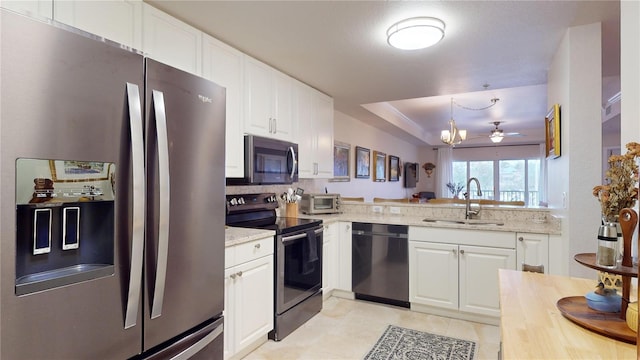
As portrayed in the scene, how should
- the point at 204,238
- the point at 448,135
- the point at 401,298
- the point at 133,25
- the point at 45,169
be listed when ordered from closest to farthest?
the point at 45,169
the point at 204,238
the point at 133,25
the point at 401,298
the point at 448,135

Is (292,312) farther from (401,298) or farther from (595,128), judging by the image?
(595,128)

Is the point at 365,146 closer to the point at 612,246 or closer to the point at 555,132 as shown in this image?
the point at 555,132

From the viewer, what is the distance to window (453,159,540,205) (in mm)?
8672

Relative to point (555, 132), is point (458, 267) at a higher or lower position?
lower

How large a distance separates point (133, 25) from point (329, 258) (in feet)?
8.19

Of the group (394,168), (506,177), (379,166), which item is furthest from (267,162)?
(506,177)

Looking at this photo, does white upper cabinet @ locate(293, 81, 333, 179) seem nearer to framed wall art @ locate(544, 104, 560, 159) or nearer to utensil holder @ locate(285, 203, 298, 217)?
utensil holder @ locate(285, 203, 298, 217)

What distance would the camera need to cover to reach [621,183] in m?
1.00

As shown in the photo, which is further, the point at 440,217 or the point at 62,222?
the point at 440,217

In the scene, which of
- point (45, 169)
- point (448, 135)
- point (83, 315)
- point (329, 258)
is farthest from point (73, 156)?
point (448, 135)

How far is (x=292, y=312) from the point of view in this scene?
8.69 feet

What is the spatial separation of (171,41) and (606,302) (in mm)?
2417

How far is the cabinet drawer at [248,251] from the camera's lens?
6.66ft

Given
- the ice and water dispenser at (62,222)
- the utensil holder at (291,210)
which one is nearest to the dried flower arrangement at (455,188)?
the utensil holder at (291,210)
